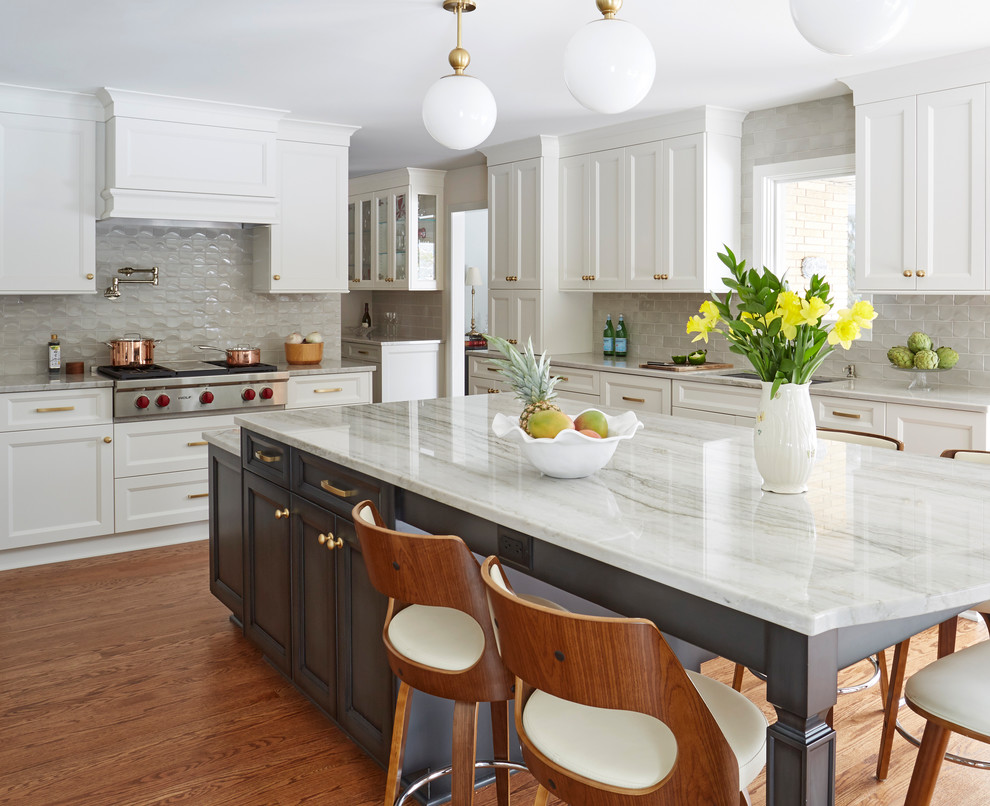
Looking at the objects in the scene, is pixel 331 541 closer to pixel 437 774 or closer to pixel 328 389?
pixel 437 774

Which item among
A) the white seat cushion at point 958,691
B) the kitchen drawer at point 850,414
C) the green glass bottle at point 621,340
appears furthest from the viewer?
the green glass bottle at point 621,340

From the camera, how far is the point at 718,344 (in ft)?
17.5

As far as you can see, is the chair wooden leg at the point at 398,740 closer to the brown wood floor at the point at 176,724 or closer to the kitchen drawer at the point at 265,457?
the brown wood floor at the point at 176,724

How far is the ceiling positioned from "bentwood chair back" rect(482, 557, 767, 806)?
2.59 m

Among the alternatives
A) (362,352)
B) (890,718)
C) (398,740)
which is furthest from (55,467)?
(890,718)

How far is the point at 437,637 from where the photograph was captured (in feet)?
6.04

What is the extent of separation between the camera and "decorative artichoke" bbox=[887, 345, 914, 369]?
13.9 feet

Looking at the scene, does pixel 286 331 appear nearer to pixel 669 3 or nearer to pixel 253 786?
pixel 669 3

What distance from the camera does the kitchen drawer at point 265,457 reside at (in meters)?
2.74

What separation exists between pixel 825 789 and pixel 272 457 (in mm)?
2039

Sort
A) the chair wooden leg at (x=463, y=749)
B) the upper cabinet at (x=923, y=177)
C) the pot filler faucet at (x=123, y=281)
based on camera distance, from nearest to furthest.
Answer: the chair wooden leg at (x=463, y=749) → the upper cabinet at (x=923, y=177) → the pot filler faucet at (x=123, y=281)

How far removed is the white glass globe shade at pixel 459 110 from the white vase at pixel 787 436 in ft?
4.29

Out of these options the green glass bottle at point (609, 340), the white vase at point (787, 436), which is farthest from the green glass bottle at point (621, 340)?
the white vase at point (787, 436)

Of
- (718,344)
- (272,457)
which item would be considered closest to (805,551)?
(272,457)
